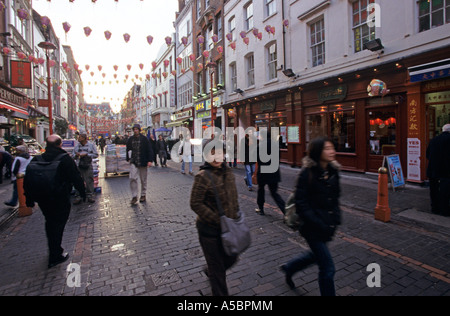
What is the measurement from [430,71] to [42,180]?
32.1 ft

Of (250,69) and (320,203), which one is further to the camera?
(250,69)

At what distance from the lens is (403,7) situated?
8.71 metres

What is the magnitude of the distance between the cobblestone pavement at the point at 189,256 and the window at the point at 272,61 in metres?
10.6

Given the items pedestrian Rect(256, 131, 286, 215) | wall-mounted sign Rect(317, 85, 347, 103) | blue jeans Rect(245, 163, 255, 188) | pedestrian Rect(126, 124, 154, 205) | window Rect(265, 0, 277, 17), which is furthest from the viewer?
window Rect(265, 0, 277, 17)

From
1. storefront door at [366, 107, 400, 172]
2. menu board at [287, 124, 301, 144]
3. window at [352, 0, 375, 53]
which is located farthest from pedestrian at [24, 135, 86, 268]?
menu board at [287, 124, 301, 144]

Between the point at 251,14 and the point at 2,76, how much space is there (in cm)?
1617

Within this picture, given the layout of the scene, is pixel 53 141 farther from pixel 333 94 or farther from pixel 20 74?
pixel 20 74

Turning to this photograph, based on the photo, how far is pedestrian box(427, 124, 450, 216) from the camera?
540cm

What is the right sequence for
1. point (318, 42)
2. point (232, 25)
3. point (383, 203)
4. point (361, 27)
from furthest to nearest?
point (232, 25)
point (318, 42)
point (361, 27)
point (383, 203)

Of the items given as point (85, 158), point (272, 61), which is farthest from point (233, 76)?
point (85, 158)

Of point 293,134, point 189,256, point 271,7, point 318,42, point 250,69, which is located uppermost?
point 271,7

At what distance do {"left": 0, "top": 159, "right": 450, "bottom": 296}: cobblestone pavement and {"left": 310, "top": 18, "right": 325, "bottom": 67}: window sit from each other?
26.6 feet

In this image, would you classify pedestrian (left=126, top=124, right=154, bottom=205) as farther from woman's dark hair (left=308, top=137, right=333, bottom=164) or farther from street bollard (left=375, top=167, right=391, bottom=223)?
street bollard (left=375, top=167, right=391, bottom=223)

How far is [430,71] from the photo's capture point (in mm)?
7734
